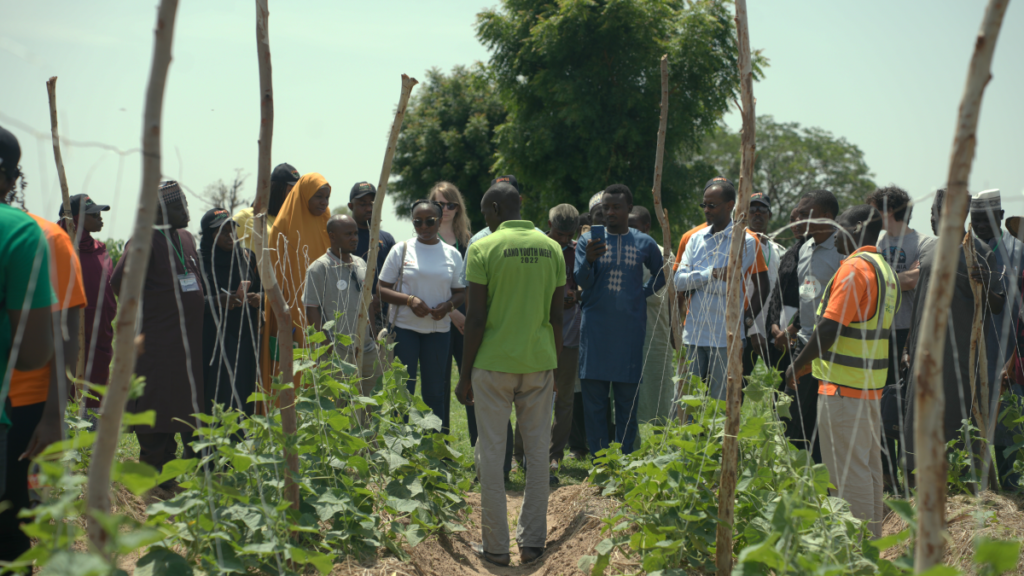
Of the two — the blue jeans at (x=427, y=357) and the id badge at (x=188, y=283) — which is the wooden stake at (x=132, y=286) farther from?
the blue jeans at (x=427, y=357)

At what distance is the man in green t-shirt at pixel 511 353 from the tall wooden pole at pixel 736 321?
1129 millimetres

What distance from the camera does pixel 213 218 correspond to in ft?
16.9

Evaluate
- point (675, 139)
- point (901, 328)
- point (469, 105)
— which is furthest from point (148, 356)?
point (469, 105)

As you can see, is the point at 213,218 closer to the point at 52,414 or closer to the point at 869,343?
the point at 52,414

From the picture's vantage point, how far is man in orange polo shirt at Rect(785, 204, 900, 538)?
128 inches

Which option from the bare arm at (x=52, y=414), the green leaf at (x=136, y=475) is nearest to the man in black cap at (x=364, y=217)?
the bare arm at (x=52, y=414)

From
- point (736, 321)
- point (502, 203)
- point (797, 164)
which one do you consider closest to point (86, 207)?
point (502, 203)

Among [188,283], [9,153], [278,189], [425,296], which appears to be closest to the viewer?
[9,153]

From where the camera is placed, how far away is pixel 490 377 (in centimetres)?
359

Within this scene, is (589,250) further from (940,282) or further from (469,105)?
(469,105)

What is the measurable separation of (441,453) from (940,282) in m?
2.63

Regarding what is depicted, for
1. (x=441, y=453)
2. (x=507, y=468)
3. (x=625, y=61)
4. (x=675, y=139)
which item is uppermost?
(x=625, y=61)

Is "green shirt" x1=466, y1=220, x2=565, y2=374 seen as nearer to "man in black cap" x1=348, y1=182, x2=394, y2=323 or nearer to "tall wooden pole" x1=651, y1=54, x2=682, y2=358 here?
"tall wooden pole" x1=651, y1=54, x2=682, y2=358

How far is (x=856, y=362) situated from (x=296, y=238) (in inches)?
138
